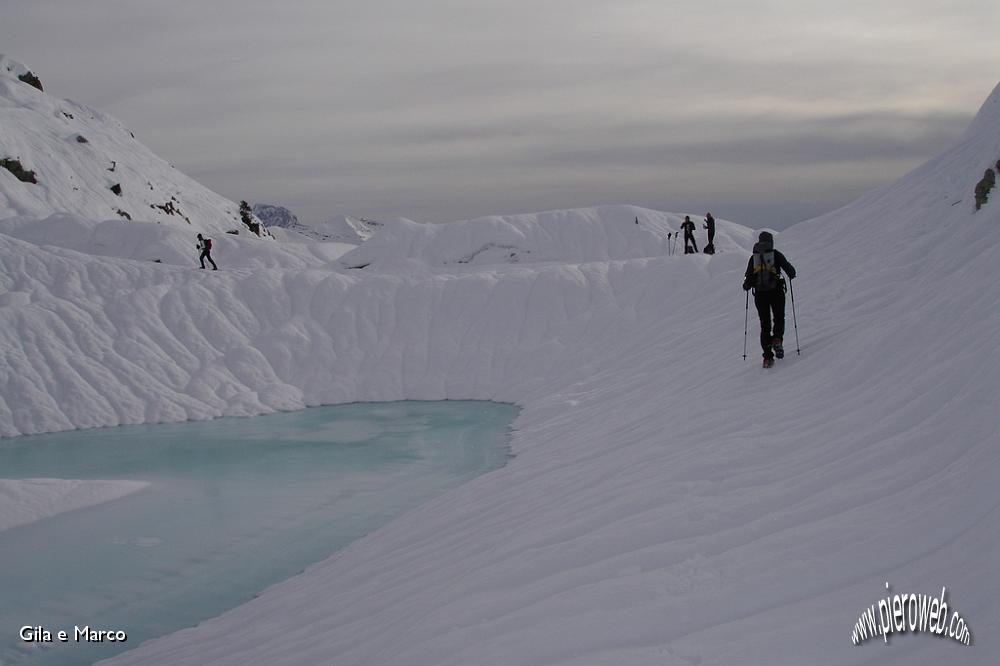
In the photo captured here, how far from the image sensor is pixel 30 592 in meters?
9.06

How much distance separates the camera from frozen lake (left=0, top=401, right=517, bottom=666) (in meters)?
8.63

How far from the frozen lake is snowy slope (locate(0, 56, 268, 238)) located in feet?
131

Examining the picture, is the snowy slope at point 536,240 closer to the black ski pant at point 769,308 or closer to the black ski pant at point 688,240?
the black ski pant at point 688,240

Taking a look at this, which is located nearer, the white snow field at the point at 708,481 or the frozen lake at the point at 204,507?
the white snow field at the point at 708,481

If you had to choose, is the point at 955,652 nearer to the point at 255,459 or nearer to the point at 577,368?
the point at 255,459

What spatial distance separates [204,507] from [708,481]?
8821mm

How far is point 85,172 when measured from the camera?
63.8 meters

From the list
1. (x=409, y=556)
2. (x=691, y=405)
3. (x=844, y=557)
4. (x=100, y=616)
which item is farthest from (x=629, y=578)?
(x=100, y=616)

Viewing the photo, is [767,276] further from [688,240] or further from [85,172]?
[85,172]

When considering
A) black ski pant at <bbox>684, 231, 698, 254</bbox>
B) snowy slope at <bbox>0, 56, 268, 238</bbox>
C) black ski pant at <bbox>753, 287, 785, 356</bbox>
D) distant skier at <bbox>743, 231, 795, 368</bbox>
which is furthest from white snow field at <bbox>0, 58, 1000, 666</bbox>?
snowy slope at <bbox>0, 56, 268, 238</bbox>

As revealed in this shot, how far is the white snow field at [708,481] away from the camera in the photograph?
3.96m

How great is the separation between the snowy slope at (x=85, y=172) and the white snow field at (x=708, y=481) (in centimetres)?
4109

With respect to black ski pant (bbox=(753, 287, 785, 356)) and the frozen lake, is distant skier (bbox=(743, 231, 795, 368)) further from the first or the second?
the frozen lake

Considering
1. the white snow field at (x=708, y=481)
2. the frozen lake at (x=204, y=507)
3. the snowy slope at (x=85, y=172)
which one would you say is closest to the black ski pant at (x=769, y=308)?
the white snow field at (x=708, y=481)
